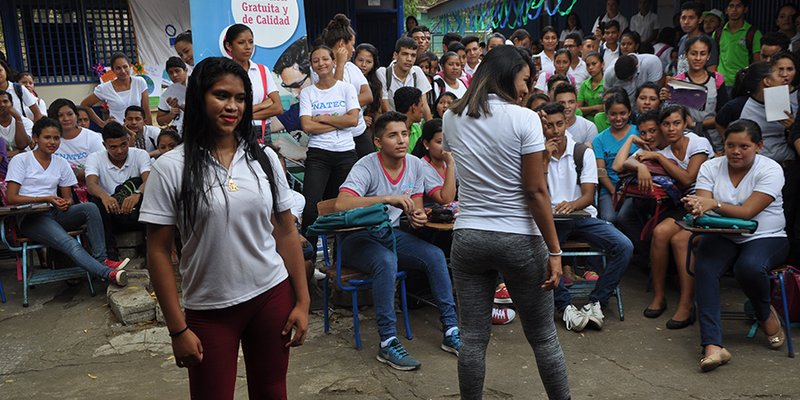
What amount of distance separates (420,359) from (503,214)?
187 cm

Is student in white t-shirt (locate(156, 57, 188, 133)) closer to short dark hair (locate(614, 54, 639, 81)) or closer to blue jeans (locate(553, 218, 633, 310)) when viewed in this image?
blue jeans (locate(553, 218, 633, 310))

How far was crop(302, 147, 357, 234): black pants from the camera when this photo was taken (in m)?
6.14

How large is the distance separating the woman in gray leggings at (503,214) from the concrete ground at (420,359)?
948 mm

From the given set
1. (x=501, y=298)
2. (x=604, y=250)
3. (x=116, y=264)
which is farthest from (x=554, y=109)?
(x=116, y=264)

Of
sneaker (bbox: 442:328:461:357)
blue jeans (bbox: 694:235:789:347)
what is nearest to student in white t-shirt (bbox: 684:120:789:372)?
blue jeans (bbox: 694:235:789:347)

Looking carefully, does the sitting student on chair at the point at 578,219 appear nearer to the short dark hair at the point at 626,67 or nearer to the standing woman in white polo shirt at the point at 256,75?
the short dark hair at the point at 626,67

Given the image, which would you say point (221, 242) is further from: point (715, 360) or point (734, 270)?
point (734, 270)

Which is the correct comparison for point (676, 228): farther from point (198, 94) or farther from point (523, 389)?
point (198, 94)

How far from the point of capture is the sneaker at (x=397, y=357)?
14.9ft

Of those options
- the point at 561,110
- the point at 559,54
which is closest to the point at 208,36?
the point at 561,110

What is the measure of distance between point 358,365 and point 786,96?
380cm

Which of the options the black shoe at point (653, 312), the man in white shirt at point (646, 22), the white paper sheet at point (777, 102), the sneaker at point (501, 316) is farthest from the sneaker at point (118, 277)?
the man in white shirt at point (646, 22)

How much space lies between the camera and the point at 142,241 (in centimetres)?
700

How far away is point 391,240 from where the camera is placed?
16.4ft
